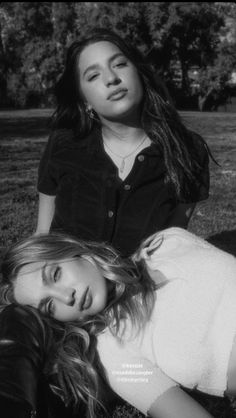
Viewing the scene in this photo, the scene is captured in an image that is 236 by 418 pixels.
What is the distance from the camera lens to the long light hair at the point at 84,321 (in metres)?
2.49

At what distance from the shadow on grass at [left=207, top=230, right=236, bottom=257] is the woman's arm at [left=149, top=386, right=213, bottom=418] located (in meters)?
3.09

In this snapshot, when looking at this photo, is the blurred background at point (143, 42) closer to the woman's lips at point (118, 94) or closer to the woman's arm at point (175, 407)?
the woman's lips at point (118, 94)

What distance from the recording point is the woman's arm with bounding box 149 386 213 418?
223cm

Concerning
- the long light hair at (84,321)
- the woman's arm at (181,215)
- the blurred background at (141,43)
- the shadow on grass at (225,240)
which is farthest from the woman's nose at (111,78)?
the blurred background at (141,43)

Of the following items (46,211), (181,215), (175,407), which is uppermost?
(181,215)

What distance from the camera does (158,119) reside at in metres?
3.48

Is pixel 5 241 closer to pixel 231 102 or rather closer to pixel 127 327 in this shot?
pixel 127 327

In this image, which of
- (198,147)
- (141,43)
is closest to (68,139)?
(198,147)

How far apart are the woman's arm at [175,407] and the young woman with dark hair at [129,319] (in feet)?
0.12

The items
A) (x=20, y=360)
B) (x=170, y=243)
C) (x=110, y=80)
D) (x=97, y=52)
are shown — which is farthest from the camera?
(x=97, y=52)

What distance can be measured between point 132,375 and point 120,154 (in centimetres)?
161

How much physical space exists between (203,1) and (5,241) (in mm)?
36451

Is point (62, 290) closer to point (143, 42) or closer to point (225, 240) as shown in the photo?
point (225, 240)

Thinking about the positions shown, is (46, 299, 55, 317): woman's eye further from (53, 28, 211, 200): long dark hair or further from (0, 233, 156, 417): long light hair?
(53, 28, 211, 200): long dark hair
